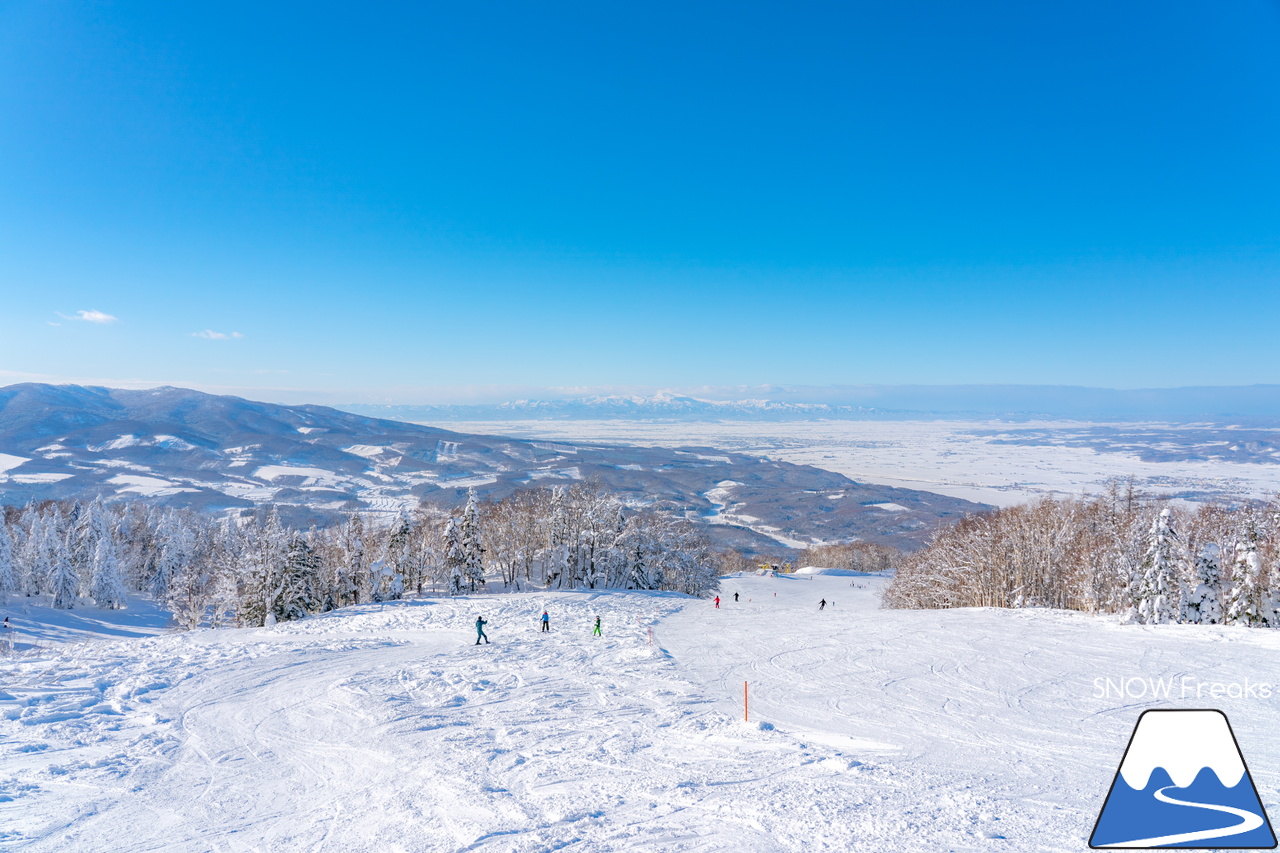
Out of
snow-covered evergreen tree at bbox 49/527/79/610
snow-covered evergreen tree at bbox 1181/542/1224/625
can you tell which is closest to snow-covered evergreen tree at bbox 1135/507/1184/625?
snow-covered evergreen tree at bbox 1181/542/1224/625

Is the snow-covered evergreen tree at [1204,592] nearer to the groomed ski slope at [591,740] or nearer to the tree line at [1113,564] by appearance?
the tree line at [1113,564]

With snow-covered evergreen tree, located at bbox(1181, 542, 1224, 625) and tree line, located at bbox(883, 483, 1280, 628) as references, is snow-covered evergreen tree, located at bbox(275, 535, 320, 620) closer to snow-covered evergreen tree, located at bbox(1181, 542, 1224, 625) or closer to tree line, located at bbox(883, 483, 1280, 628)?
tree line, located at bbox(883, 483, 1280, 628)

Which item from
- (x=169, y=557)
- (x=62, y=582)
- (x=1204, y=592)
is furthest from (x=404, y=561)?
(x=169, y=557)

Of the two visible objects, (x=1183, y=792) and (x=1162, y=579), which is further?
(x=1162, y=579)

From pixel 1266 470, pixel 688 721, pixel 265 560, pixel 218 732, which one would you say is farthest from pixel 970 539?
pixel 1266 470

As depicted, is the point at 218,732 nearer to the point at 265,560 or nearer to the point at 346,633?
the point at 346,633

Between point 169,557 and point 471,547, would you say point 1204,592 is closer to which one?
point 471,547
